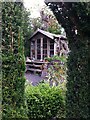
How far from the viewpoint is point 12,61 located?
12.1ft

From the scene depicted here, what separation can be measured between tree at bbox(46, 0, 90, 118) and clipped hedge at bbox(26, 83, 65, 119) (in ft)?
2.87

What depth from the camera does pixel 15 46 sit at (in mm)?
3732

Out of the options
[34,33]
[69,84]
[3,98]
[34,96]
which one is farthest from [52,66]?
[34,33]

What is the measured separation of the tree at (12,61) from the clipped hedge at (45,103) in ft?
3.20

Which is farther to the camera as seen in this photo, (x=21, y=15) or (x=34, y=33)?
(x=34, y=33)

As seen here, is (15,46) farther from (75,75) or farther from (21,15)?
(75,75)

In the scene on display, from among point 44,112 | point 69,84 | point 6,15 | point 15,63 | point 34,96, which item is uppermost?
point 6,15

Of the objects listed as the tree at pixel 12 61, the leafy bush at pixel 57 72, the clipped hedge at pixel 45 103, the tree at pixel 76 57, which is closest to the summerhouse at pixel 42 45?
the leafy bush at pixel 57 72

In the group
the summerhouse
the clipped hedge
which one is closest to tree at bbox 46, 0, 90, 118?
the clipped hedge

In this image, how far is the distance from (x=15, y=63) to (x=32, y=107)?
1.32 m

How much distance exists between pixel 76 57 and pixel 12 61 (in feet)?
3.16

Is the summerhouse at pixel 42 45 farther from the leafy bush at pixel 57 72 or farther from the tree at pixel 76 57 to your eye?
the tree at pixel 76 57

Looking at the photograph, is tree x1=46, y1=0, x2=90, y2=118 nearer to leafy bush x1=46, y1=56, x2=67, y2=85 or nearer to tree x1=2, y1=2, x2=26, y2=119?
tree x1=2, y1=2, x2=26, y2=119

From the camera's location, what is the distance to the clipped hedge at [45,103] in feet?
15.5
